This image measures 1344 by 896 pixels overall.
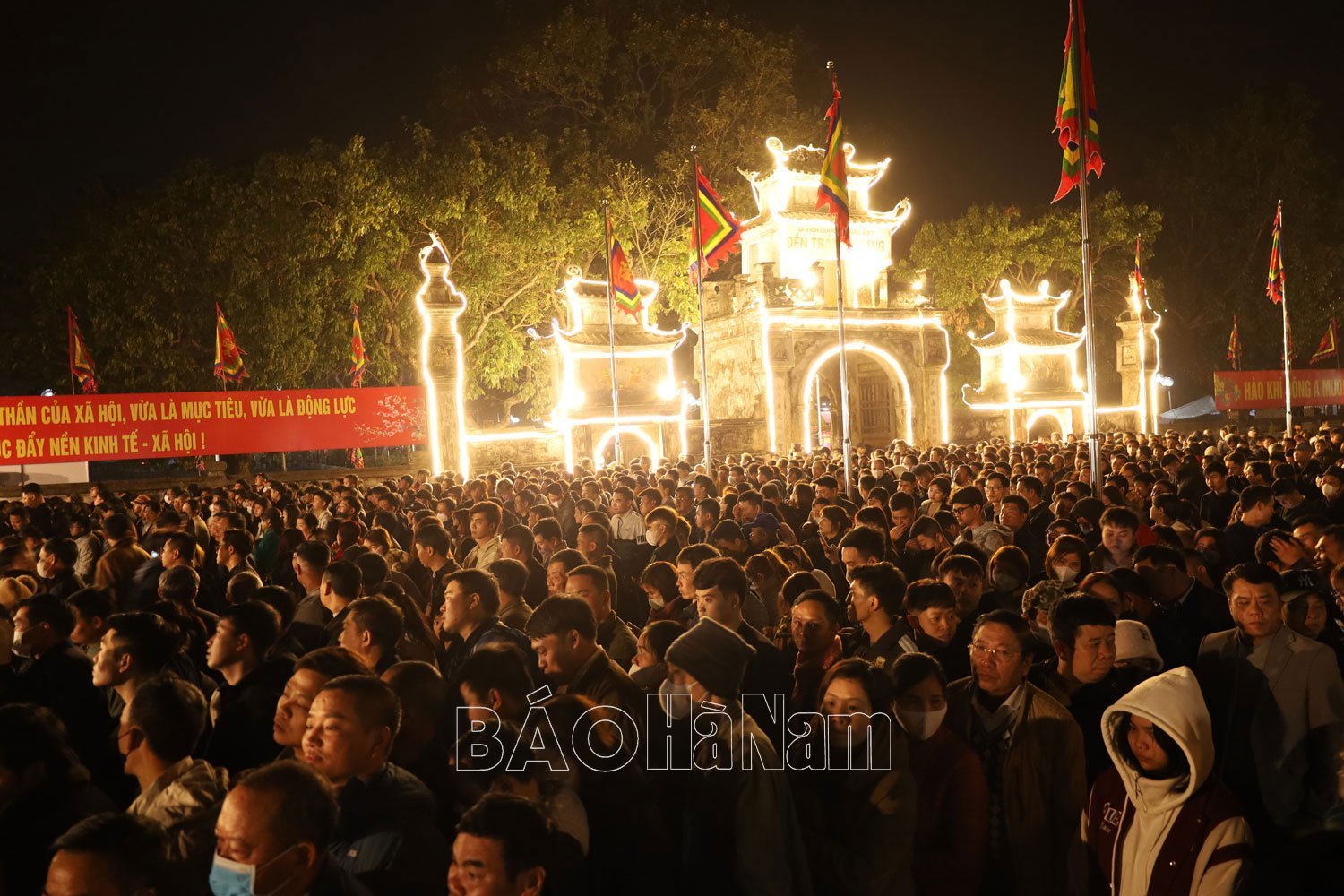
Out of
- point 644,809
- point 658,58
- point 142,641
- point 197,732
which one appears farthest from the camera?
point 658,58

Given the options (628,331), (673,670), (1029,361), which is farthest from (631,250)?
(673,670)

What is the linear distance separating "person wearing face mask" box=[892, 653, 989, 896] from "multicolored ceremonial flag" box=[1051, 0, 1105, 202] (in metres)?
11.8

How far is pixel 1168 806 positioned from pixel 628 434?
24.0 meters

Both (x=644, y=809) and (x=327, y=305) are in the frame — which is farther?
(x=327, y=305)

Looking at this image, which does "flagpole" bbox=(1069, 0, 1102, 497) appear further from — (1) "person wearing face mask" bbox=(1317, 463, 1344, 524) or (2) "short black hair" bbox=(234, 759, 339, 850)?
(2) "short black hair" bbox=(234, 759, 339, 850)

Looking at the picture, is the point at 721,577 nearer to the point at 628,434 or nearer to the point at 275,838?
the point at 275,838

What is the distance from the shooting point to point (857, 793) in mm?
3521

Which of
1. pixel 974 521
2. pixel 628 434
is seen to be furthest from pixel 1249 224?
pixel 974 521

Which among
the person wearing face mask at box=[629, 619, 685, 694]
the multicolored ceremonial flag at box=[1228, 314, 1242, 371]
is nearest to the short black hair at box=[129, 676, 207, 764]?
the person wearing face mask at box=[629, 619, 685, 694]

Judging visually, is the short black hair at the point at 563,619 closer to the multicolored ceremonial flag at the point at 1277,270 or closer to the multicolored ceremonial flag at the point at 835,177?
the multicolored ceremonial flag at the point at 835,177

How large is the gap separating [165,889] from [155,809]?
68 centimetres

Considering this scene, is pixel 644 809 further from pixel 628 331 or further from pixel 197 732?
pixel 628 331

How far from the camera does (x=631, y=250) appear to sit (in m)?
33.4

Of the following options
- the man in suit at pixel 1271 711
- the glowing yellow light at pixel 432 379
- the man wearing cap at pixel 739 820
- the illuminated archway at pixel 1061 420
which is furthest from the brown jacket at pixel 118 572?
the illuminated archway at pixel 1061 420
